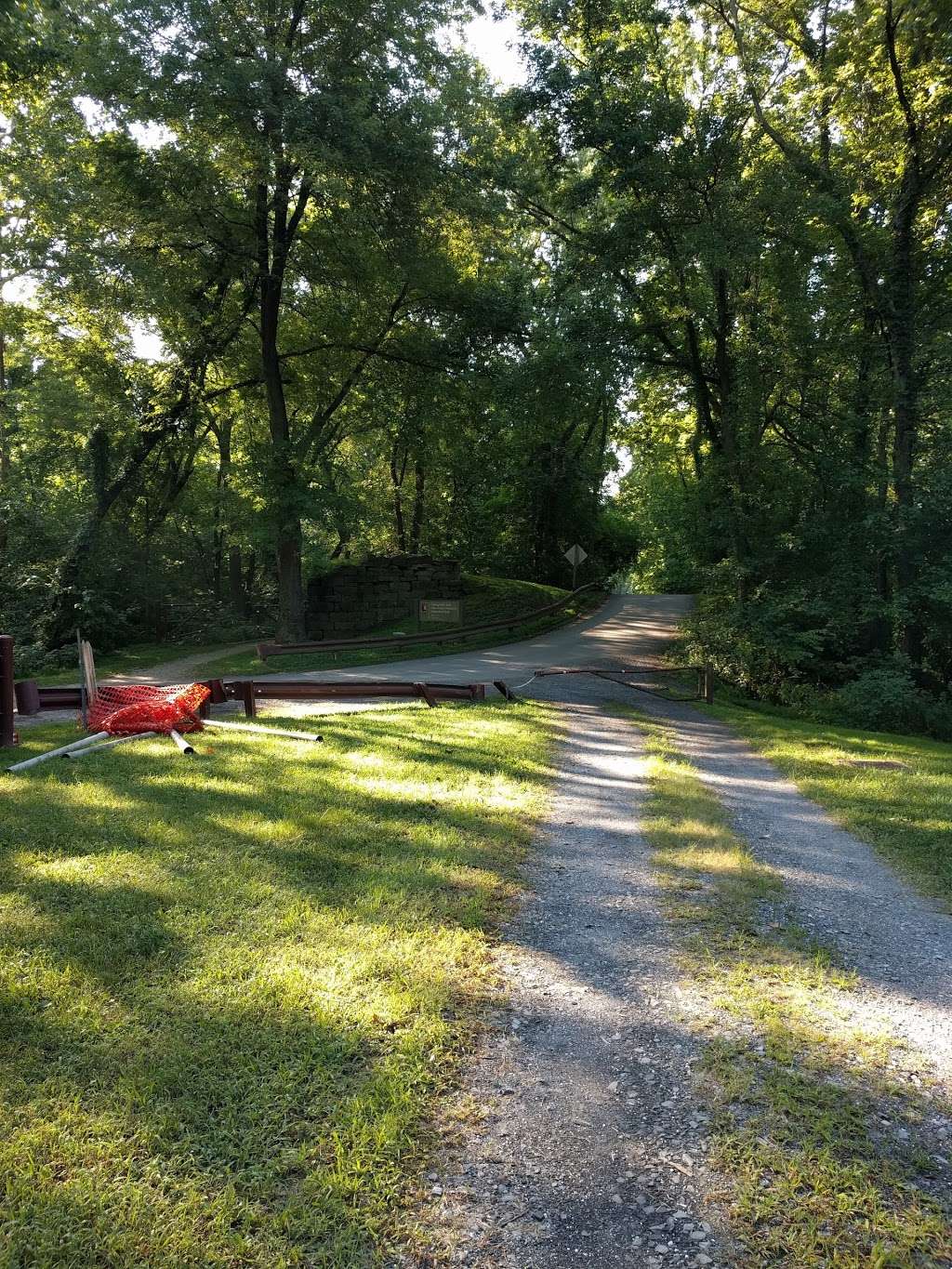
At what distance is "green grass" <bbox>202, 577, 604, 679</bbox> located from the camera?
640 inches

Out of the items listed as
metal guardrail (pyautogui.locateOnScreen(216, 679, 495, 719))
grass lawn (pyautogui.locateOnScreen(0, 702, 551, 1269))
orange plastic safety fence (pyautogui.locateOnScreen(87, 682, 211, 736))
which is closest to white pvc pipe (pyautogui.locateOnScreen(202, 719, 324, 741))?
orange plastic safety fence (pyautogui.locateOnScreen(87, 682, 211, 736))

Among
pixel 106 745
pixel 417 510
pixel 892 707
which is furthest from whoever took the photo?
pixel 417 510

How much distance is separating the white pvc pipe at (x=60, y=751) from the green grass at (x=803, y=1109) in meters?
5.19

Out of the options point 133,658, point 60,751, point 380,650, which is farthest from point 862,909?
point 133,658

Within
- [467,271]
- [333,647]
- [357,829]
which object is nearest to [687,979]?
[357,829]

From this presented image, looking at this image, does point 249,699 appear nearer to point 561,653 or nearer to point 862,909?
point 862,909

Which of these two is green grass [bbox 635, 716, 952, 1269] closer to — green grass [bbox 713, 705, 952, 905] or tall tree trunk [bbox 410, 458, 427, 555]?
green grass [bbox 713, 705, 952, 905]

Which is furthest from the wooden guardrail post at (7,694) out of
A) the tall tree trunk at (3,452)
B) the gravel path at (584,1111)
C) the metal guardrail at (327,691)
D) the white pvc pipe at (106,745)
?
the tall tree trunk at (3,452)

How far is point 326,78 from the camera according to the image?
15.0 m

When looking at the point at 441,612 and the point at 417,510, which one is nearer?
the point at 441,612

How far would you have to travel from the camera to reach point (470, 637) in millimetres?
20578

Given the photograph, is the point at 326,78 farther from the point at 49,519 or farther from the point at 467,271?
the point at 49,519

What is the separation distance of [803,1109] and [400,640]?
15.9 m

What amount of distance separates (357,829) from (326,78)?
51.7ft
